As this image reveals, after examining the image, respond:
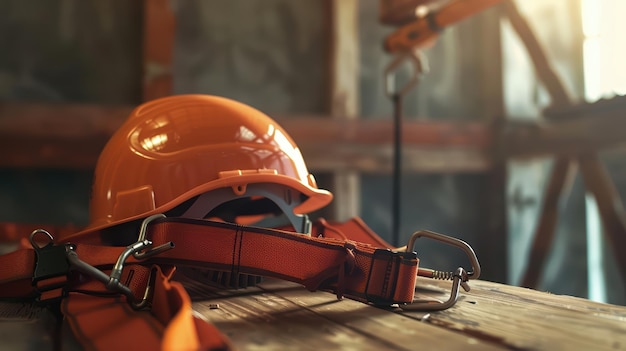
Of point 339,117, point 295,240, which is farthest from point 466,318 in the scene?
point 339,117

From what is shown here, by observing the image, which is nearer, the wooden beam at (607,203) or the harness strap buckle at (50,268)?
the harness strap buckle at (50,268)

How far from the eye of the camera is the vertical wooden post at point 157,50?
2.19m

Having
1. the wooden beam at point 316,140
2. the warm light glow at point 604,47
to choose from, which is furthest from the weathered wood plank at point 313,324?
the warm light glow at point 604,47

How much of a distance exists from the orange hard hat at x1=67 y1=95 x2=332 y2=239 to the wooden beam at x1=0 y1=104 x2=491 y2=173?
39.5 inches

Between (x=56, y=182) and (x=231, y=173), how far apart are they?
147 centimetres

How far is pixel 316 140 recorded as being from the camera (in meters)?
2.34

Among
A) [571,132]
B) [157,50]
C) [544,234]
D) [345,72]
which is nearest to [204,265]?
[157,50]

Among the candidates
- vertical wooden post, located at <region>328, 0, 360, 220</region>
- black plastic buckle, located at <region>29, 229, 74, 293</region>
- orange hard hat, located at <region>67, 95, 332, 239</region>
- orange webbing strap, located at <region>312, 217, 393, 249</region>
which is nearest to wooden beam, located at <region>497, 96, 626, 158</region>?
vertical wooden post, located at <region>328, 0, 360, 220</region>

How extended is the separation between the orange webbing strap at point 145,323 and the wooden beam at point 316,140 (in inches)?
53.4

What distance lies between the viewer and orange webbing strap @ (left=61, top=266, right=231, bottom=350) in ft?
1.65

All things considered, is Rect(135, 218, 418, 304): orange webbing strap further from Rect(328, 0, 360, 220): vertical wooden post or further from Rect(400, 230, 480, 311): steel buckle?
Rect(328, 0, 360, 220): vertical wooden post

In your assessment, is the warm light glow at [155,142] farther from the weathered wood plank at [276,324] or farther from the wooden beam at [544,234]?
the wooden beam at [544,234]

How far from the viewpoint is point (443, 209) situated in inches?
→ 109

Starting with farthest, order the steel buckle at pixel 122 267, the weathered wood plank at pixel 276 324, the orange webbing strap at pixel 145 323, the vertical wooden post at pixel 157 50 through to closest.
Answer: the vertical wooden post at pixel 157 50
the steel buckle at pixel 122 267
the weathered wood plank at pixel 276 324
the orange webbing strap at pixel 145 323
